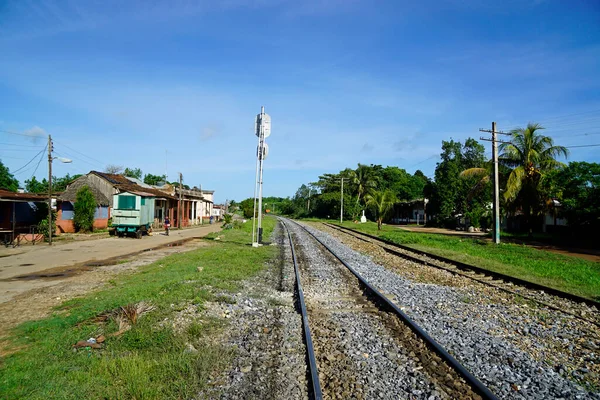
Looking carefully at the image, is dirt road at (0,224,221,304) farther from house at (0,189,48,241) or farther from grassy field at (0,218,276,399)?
grassy field at (0,218,276,399)

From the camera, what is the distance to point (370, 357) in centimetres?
507

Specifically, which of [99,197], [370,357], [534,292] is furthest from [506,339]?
[99,197]

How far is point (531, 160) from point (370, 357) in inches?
1014

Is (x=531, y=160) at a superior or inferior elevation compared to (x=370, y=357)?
superior

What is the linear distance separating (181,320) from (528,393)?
187 inches

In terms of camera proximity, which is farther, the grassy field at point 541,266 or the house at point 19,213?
the house at point 19,213

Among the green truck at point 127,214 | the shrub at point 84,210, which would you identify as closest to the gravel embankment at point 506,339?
the green truck at point 127,214

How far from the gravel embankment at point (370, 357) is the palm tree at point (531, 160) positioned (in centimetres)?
2211

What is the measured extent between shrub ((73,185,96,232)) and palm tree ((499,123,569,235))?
28897 millimetres

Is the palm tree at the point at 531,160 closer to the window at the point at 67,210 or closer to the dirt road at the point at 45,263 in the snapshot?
the dirt road at the point at 45,263

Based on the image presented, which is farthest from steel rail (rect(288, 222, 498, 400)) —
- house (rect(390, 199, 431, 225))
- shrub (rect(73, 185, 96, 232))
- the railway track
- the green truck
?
house (rect(390, 199, 431, 225))

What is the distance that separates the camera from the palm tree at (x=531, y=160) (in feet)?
85.0

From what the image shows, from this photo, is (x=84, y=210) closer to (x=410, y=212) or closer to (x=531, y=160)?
(x=531, y=160)

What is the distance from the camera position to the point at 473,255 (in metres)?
17.0
